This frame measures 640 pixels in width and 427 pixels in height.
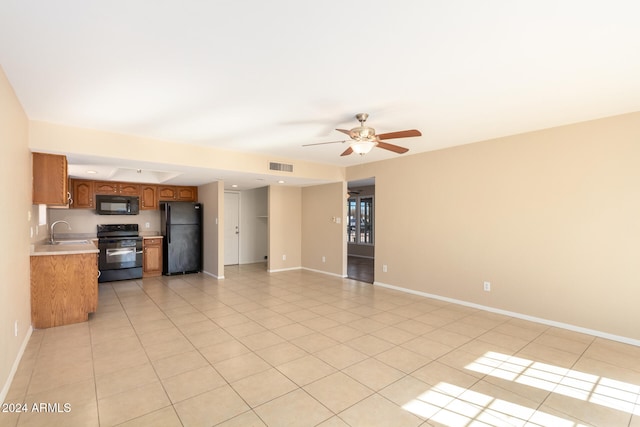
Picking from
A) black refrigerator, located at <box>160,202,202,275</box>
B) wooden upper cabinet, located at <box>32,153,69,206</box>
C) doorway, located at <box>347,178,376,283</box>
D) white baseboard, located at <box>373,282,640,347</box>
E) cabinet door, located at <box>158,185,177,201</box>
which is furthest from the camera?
doorway, located at <box>347,178,376,283</box>

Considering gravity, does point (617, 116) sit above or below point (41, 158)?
above

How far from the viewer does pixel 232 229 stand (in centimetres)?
810

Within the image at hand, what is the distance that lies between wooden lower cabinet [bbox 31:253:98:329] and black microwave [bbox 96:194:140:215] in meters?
2.92

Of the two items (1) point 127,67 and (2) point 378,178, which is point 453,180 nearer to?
(2) point 378,178

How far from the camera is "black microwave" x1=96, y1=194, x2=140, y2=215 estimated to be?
6.24 meters

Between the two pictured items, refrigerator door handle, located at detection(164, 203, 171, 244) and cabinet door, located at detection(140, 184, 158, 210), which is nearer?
refrigerator door handle, located at detection(164, 203, 171, 244)

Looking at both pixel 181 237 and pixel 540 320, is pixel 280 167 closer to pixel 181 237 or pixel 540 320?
pixel 181 237

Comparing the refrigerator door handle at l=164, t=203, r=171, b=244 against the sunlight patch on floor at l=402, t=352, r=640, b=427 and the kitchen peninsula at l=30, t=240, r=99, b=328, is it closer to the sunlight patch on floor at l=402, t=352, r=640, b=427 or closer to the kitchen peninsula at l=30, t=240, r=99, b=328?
the kitchen peninsula at l=30, t=240, r=99, b=328

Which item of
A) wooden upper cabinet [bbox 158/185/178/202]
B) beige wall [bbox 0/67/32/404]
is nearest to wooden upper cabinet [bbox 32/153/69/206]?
beige wall [bbox 0/67/32/404]

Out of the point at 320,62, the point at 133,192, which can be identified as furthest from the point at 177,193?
the point at 320,62

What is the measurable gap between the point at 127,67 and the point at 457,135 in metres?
3.65

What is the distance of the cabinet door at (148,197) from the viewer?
678 centimetres

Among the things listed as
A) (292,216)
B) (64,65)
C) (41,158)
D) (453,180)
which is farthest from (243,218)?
(64,65)

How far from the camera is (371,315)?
160 inches
